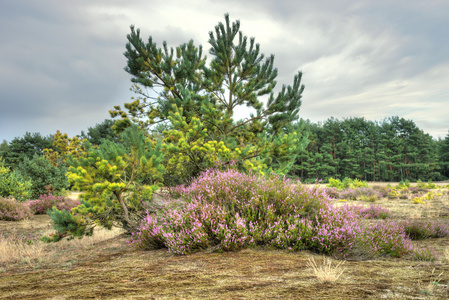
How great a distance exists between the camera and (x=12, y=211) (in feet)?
38.4

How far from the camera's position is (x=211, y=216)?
4062mm

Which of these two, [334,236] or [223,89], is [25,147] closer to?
[223,89]

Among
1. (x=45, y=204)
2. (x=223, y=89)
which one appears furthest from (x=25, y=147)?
(x=223, y=89)

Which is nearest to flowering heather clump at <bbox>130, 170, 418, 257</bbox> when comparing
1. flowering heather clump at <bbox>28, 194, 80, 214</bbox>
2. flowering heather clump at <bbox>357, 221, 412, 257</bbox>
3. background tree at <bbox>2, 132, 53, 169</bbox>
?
flowering heather clump at <bbox>357, 221, 412, 257</bbox>

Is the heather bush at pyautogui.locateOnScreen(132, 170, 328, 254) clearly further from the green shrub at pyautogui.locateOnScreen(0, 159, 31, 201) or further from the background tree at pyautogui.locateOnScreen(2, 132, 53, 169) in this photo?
the background tree at pyautogui.locateOnScreen(2, 132, 53, 169)

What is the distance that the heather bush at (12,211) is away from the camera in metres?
11.6

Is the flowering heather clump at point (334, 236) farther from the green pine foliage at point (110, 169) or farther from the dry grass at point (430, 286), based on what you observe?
the green pine foliage at point (110, 169)

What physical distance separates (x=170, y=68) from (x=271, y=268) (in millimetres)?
9332

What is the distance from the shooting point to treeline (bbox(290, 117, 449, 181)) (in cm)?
4706

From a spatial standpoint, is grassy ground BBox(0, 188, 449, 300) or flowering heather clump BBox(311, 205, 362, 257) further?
flowering heather clump BBox(311, 205, 362, 257)

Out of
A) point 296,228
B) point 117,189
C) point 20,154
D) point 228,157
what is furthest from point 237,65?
point 20,154

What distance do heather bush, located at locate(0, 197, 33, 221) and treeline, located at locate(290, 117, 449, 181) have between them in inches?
1597

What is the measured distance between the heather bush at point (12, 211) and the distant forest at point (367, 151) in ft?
109

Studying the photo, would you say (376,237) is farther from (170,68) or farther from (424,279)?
(170,68)
